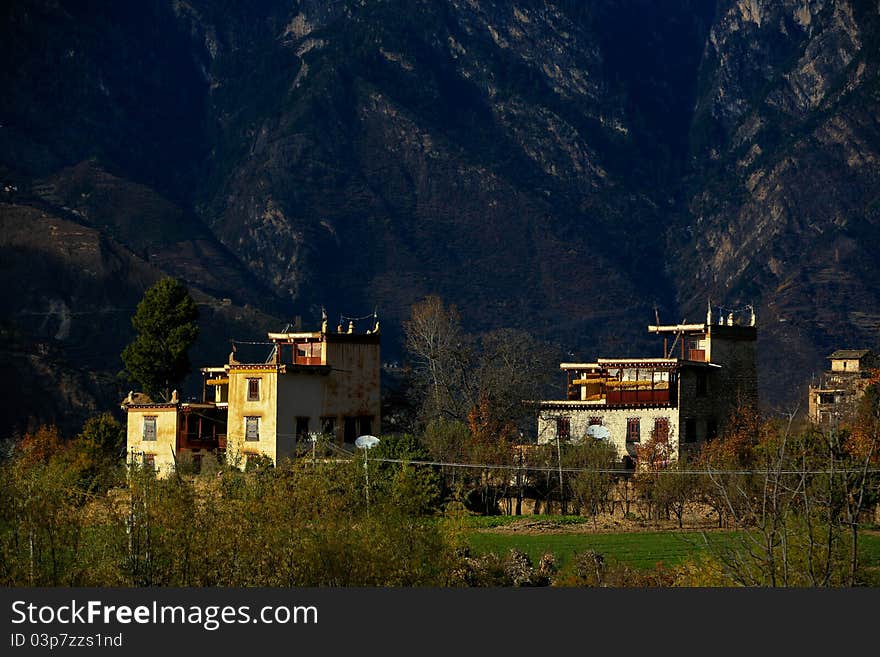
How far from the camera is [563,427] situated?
81.1 metres

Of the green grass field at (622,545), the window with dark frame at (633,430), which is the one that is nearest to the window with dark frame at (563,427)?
the window with dark frame at (633,430)

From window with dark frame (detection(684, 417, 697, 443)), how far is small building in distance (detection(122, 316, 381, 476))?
12842 mm

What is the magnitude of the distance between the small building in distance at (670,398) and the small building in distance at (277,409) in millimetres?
8529

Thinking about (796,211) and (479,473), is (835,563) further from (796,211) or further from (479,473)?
(796,211)

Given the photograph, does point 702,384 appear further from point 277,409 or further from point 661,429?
point 277,409

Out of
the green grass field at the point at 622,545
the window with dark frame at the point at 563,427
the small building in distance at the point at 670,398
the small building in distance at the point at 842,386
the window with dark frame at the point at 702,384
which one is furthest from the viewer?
the small building in distance at the point at 842,386

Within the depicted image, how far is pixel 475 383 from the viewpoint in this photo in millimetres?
86625

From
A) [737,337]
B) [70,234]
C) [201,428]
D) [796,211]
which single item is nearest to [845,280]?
[796,211]

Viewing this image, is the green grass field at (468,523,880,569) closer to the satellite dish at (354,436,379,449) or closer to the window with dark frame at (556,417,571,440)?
the satellite dish at (354,436,379,449)

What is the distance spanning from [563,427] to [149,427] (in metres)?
17.4

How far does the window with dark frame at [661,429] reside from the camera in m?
78.3

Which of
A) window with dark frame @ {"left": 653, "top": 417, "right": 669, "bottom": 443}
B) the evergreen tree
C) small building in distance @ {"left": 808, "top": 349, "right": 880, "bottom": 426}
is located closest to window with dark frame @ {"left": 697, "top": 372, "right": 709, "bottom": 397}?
window with dark frame @ {"left": 653, "top": 417, "right": 669, "bottom": 443}

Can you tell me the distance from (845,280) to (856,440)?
11136 centimetres

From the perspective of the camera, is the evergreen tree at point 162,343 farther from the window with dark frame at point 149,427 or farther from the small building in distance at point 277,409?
the window with dark frame at point 149,427
